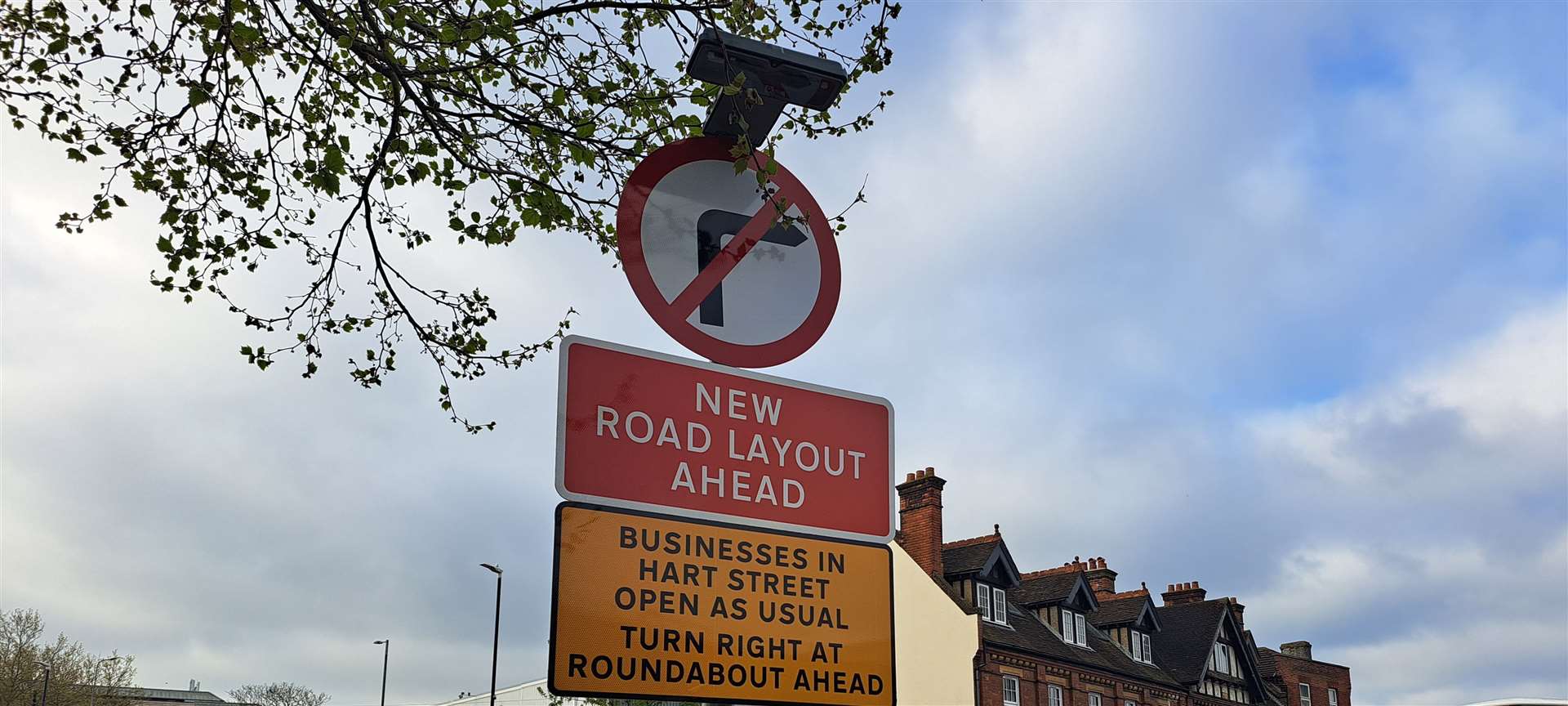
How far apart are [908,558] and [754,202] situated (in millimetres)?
34652

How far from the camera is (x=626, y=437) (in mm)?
3072

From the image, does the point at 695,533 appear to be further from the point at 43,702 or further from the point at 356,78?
the point at 43,702

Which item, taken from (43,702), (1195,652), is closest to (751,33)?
(1195,652)

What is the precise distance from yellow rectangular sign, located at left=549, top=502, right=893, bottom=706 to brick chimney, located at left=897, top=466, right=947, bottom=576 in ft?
113

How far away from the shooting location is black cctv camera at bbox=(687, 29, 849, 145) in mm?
3445

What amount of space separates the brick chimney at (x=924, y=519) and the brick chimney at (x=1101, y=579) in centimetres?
1125

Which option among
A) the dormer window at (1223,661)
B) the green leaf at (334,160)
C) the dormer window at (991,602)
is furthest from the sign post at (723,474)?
the dormer window at (1223,661)

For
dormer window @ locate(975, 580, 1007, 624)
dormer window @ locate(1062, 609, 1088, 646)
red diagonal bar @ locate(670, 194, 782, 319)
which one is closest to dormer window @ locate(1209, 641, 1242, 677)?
dormer window @ locate(1062, 609, 1088, 646)

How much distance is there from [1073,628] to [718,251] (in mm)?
40087

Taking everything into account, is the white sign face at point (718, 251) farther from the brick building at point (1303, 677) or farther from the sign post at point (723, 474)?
the brick building at point (1303, 677)

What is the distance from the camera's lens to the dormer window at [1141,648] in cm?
4428

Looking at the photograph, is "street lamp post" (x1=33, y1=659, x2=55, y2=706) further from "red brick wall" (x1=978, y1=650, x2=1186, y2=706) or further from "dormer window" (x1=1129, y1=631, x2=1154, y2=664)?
"dormer window" (x1=1129, y1=631, x2=1154, y2=664)

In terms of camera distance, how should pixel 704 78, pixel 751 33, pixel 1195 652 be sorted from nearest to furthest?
pixel 704 78
pixel 751 33
pixel 1195 652

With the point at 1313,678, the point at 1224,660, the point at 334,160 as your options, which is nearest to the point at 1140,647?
the point at 1224,660
